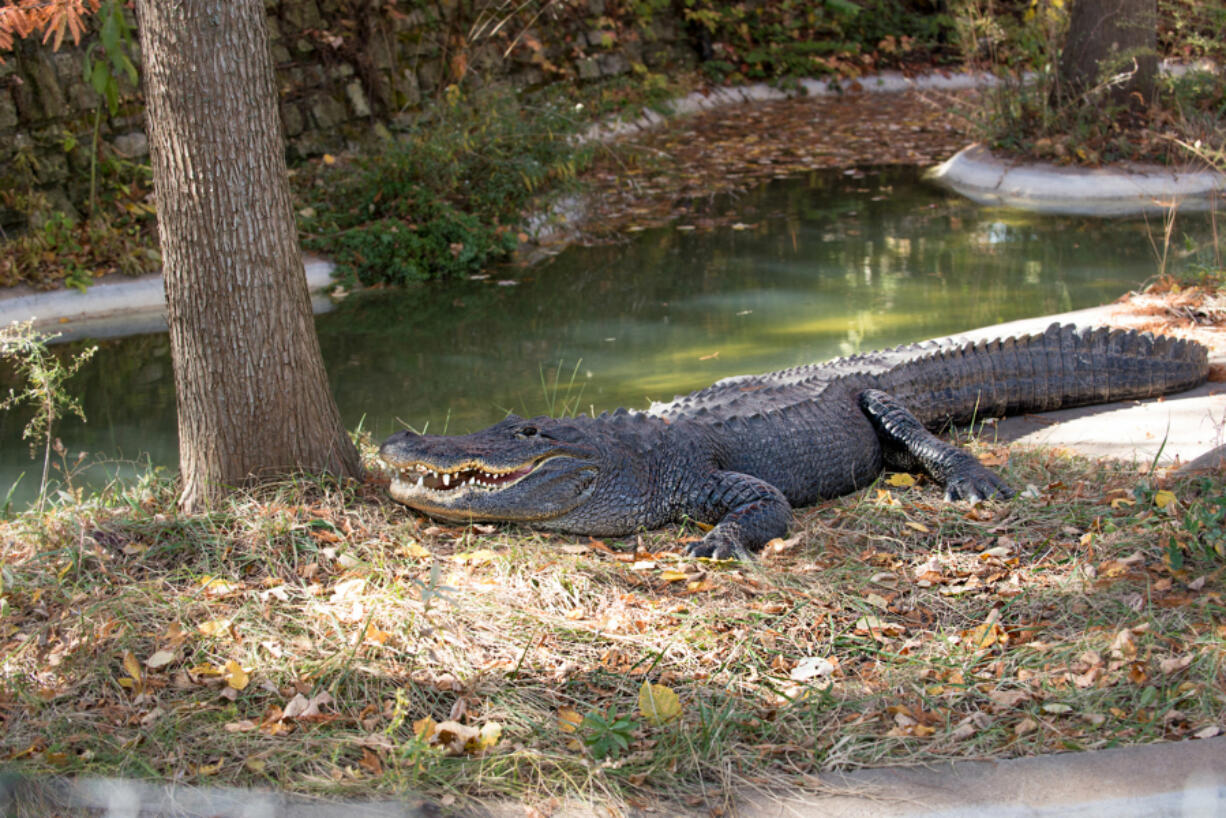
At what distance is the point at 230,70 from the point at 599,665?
109 inches

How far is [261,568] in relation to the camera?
4211 millimetres

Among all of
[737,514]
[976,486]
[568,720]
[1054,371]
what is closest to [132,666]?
[568,720]

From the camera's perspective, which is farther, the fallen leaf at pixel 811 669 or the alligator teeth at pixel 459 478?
the alligator teeth at pixel 459 478

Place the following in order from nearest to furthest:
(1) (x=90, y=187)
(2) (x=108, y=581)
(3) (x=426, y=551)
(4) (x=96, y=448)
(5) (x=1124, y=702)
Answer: (5) (x=1124, y=702)
(2) (x=108, y=581)
(3) (x=426, y=551)
(4) (x=96, y=448)
(1) (x=90, y=187)

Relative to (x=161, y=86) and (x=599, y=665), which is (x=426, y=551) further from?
(x=161, y=86)

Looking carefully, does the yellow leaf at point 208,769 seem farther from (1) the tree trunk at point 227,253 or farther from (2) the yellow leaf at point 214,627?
(1) the tree trunk at point 227,253

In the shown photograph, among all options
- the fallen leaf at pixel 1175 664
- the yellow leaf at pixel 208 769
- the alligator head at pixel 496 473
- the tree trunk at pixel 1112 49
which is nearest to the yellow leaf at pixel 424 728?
the yellow leaf at pixel 208 769

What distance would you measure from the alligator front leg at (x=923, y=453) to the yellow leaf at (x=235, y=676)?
3.23 m

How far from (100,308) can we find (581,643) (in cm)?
770

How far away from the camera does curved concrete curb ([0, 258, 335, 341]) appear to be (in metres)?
9.36

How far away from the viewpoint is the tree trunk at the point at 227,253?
4293 millimetres

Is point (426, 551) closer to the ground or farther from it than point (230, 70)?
Answer: closer to the ground

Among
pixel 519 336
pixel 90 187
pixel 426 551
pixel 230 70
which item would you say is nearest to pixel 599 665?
pixel 426 551

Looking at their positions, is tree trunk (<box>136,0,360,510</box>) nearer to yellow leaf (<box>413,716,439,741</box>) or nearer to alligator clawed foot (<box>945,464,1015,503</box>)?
yellow leaf (<box>413,716,439,741</box>)
